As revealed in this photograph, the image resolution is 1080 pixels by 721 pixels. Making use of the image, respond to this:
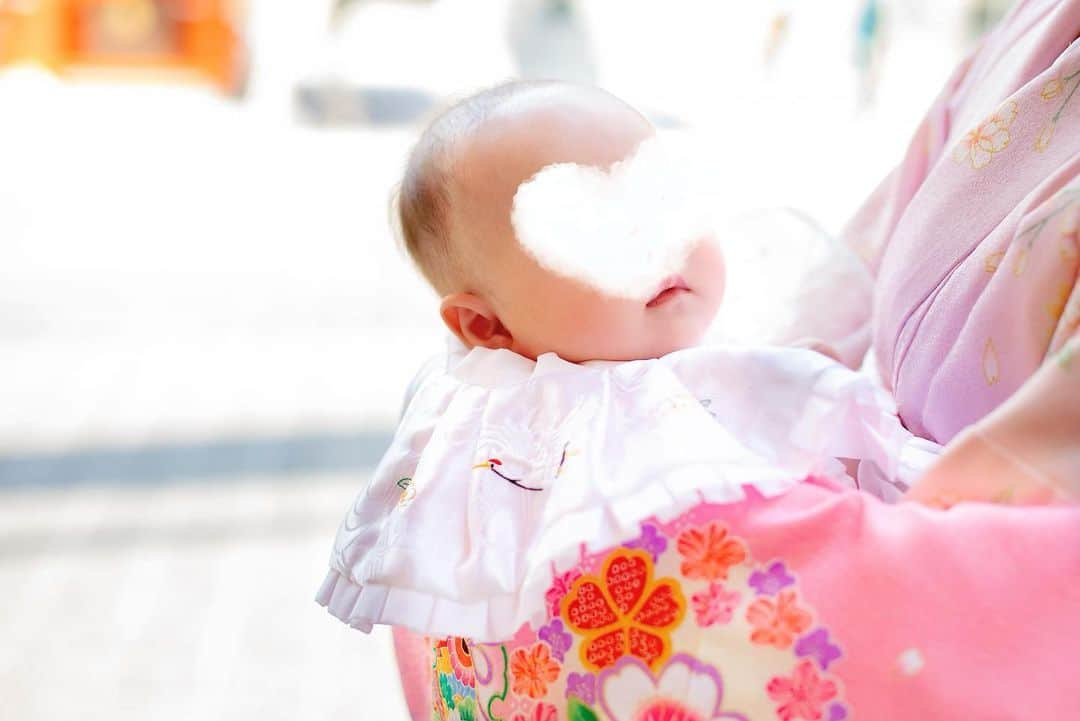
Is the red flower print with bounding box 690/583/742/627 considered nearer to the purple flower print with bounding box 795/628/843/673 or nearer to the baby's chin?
the purple flower print with bounding box 795/628/843/673

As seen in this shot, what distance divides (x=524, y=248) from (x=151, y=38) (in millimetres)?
6446

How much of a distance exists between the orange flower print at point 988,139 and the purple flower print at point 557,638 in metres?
0.36

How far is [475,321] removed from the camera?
80cm

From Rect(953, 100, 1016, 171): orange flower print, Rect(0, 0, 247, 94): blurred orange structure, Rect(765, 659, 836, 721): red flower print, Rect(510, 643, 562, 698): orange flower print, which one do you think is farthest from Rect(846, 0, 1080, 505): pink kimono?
Rect(0, 0, 247, 94): blurred orange structure

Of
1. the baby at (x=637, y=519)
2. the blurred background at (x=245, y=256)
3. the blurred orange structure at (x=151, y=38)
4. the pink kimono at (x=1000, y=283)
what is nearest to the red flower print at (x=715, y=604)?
the baby at (x=637, y=519)

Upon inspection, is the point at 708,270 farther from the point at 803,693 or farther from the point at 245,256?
the point at 245,256

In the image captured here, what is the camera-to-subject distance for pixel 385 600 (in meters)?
0.66

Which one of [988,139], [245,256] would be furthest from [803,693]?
[245,256]

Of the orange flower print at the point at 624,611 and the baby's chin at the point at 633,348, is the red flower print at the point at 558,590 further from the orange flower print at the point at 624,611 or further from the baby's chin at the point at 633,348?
the baby's chin at the point at 633,348

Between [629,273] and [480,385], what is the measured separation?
11cm

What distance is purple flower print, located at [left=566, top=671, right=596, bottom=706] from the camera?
647mm

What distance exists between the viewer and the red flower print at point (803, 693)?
595 millimetres

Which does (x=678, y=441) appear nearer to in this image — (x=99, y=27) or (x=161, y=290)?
(x=161, y=290)

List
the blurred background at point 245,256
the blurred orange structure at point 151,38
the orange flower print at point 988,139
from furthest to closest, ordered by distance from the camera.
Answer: the blurred orange structure at point 151,38 → the blurred background at point 245,256 → the orange flower print at point 988,139
